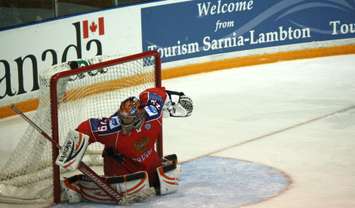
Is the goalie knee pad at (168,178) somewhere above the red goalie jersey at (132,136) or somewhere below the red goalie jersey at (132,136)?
below

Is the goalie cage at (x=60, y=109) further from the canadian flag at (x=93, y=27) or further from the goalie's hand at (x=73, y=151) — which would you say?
the canadian flag at (x=93, y=27)

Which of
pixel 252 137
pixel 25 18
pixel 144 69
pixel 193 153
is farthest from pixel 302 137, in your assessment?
pixel 25 18

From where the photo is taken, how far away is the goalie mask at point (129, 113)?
5574 mm

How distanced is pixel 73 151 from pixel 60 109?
658mm

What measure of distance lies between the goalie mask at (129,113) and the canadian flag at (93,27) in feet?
14.7

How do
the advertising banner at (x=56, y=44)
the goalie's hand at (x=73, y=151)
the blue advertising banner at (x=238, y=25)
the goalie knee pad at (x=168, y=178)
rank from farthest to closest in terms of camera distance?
the blue advertising banner at (x=238, y=25)
the advertising banner at (x=56, y=44)
the goalie knee pad at (x=168, y=178)
the goalie's hand at (x=73, y=151)

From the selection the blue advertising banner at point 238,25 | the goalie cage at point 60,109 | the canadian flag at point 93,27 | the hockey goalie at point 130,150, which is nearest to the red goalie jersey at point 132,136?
the hockey goalie at point 130,150

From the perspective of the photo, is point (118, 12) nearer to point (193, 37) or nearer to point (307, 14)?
point (193, 37)

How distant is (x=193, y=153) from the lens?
23.8 ft

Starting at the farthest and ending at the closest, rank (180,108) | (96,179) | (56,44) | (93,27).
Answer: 1. (93,27)
2. (56,44)
3. (180,108)
4. (96,179)

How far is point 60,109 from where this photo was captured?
19.6 ft

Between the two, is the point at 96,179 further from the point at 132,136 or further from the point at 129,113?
the point at 129,113

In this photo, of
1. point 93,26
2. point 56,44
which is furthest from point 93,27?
point 56,44

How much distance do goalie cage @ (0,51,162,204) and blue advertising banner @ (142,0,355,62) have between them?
4.36 m
